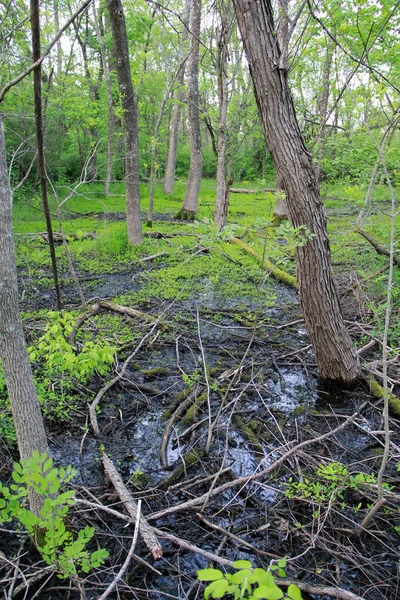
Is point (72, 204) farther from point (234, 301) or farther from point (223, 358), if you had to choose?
point (223, 358)

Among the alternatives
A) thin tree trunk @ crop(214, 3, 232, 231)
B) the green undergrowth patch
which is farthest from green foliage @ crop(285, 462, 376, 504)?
thin tree trunk @ crop(214, 3, 232, 231)

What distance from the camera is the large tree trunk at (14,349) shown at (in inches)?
78.4

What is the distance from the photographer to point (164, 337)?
5457mm

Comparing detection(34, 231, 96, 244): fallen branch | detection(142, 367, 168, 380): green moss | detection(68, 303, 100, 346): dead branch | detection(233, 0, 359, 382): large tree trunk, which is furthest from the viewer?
detection(34, 231, 96, 244): fallen branch

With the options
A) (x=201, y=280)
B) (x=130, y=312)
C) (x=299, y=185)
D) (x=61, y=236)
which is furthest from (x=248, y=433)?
(x=61, y=236)

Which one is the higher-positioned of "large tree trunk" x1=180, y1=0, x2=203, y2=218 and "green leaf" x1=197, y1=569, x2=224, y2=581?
"large tree trunk" x1=180, y1=0, x2=203, y2=218

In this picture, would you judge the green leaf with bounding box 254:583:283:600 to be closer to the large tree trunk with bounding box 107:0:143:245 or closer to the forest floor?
the forest floor

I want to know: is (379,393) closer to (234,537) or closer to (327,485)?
(327,485)

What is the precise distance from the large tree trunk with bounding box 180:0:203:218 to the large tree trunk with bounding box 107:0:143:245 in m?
2.11

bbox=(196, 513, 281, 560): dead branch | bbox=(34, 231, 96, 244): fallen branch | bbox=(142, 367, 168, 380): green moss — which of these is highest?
bbox=(34, 231, 96, 244): fallen branch

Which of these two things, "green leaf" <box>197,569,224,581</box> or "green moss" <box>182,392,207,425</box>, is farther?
"green moss" <box>182,392,207,425</box>

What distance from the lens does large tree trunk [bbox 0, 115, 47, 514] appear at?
6.54 ft

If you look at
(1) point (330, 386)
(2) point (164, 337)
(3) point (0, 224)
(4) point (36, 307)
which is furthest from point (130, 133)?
(3) point (0, 224)

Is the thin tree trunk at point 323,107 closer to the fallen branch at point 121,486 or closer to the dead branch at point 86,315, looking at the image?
the fallen branch at point 121,486
